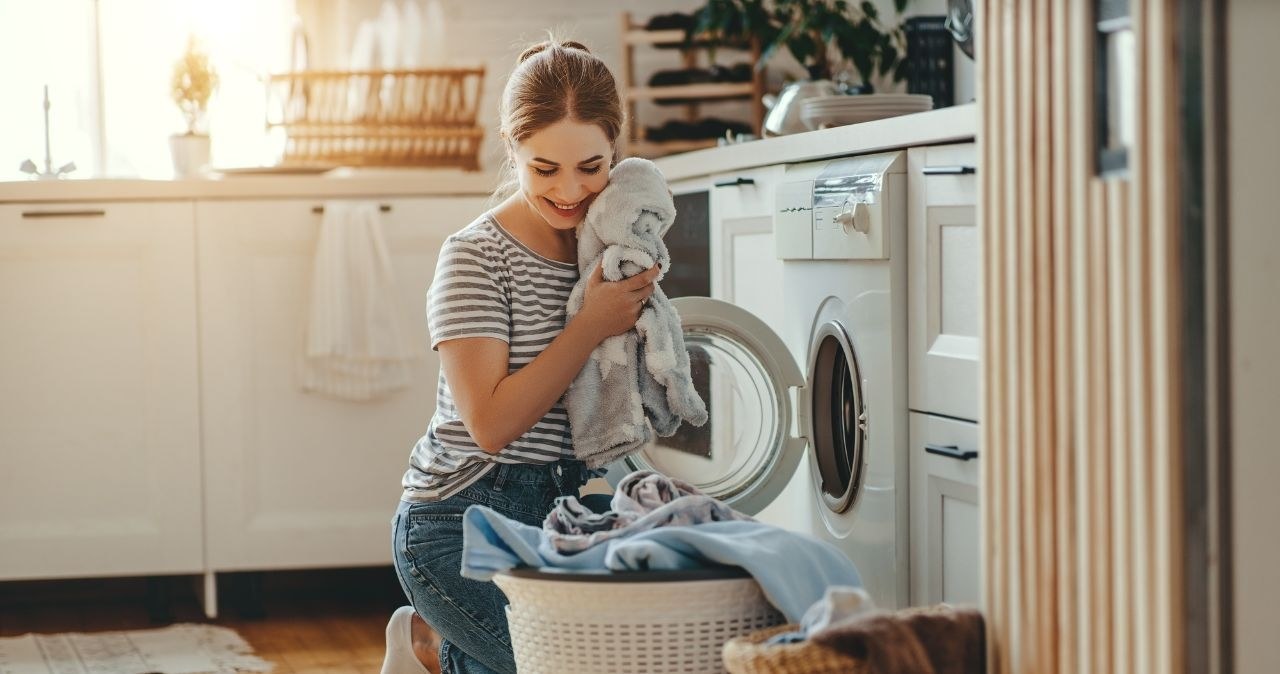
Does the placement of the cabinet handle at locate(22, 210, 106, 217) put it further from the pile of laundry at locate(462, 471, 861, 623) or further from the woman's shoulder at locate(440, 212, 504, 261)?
the pile of laundry at locate(462, 471, 861, 623)

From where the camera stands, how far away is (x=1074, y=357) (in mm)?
1194

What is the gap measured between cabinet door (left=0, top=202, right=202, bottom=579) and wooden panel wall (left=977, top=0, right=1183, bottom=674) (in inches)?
79.9

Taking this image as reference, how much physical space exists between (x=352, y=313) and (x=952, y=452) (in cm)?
150

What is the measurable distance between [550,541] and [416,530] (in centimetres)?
32

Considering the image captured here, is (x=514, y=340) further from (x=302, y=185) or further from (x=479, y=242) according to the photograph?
(x=302, y=185)

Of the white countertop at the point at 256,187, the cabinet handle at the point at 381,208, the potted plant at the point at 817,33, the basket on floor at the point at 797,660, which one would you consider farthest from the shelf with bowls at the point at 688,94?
the basket on floor at the point at 797,660

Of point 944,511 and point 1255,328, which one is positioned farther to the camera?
point 944,511

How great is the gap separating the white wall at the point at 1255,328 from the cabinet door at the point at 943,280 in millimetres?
616

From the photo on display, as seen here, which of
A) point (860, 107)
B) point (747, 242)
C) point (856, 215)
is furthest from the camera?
point (747, 242)

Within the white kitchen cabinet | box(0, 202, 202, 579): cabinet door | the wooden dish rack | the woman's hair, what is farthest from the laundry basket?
the wooden dish rack

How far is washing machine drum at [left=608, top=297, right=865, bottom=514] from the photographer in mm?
2023

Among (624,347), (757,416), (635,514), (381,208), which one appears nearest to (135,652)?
(381,208)

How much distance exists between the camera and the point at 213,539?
116 inches

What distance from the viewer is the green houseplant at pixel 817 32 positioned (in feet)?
9.53
